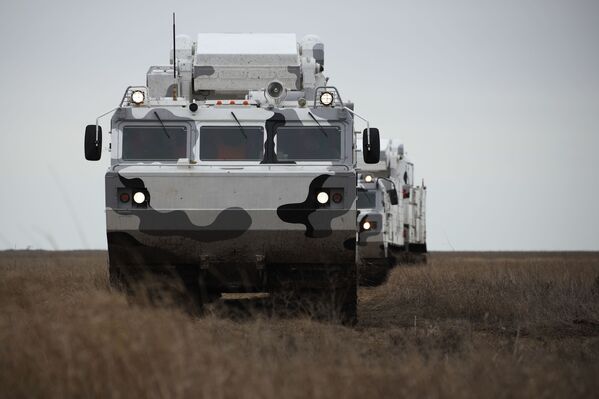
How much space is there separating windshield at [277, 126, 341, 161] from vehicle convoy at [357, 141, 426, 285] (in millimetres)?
10119

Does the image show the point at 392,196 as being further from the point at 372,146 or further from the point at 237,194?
the point at 237,194

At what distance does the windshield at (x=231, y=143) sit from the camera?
535 inches

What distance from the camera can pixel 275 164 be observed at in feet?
44.2

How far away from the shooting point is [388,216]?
2791 centimetres

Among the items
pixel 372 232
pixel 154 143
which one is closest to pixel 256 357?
pixel 154 143

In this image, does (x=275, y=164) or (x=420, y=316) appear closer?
(x=275, y=164)

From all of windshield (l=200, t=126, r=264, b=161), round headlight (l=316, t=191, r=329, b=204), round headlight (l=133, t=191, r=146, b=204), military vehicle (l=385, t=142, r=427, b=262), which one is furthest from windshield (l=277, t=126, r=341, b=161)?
military vehicle (l=385, t=142, r=427, b=262)

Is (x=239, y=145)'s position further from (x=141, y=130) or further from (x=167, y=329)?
(x=167, y=329)

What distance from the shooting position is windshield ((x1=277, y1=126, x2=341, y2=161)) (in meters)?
13.5

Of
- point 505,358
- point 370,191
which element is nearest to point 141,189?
point 505,358

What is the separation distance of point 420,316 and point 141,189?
4.39m

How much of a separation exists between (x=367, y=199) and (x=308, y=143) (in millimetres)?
12375

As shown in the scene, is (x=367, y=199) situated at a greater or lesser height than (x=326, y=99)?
lesser

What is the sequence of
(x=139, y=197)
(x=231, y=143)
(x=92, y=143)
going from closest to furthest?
(x=139, y=197)
(x=92, y=143)
(x=231, y=143)
